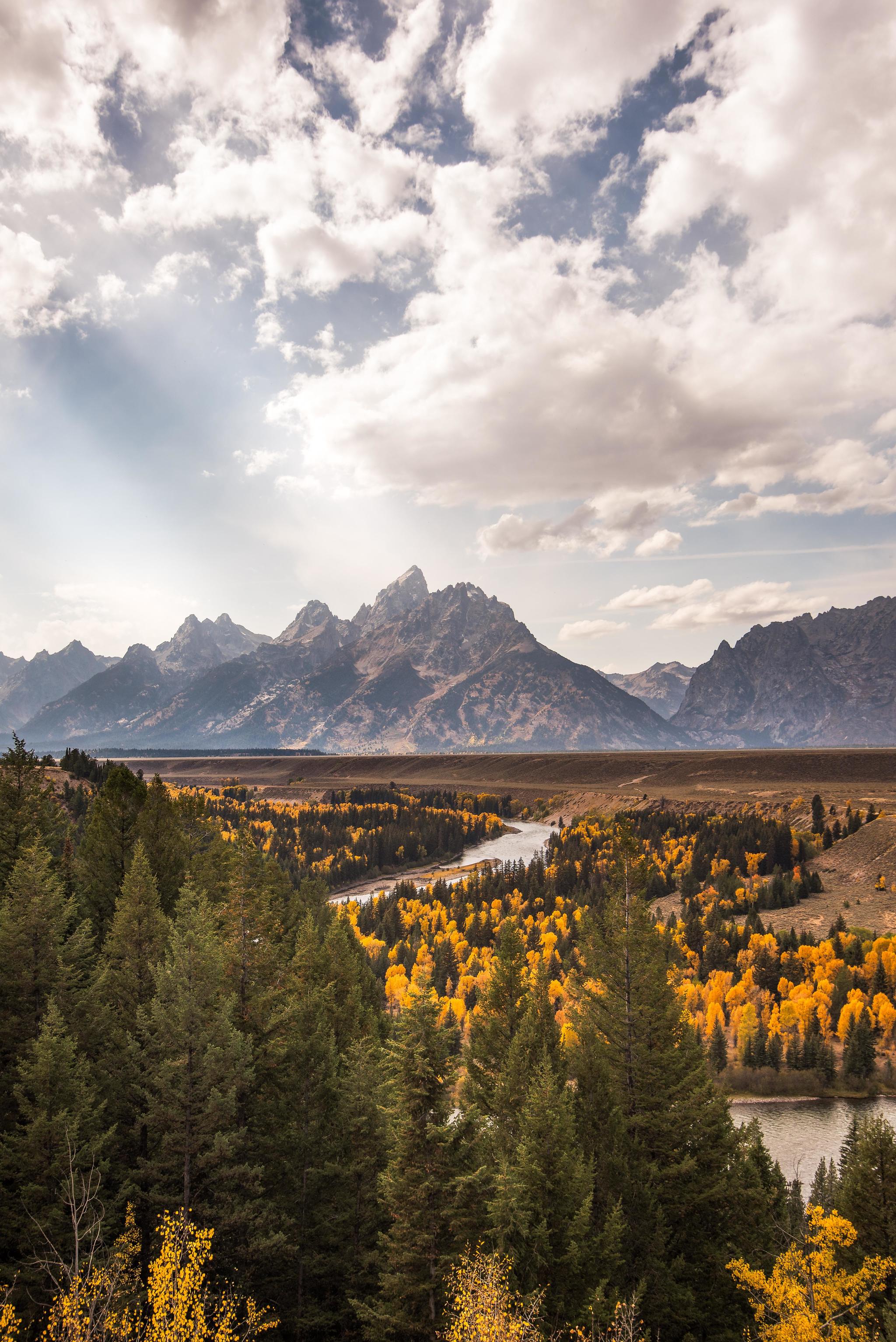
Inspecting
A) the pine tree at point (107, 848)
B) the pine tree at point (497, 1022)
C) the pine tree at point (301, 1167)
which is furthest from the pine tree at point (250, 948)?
the pine tree at point (107, 848)

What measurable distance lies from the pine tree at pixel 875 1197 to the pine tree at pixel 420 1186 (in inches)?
775

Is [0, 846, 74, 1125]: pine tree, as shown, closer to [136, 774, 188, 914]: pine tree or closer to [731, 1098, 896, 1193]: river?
[136, 774, 188, 914]: pine tree

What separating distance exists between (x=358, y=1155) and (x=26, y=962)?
1879 centimetres

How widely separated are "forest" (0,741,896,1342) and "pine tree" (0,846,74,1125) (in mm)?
122

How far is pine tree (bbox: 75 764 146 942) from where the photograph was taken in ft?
174

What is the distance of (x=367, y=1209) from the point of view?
33875 millimetres

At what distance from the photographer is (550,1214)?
2798 cm

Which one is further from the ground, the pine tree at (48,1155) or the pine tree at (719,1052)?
the pine tree at (48,1155)

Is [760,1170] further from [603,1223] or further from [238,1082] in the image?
[238,1082]

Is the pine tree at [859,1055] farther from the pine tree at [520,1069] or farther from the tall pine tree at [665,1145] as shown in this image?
the pine tree at [520,1069]

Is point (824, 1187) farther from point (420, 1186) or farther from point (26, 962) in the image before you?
point (26, 962)

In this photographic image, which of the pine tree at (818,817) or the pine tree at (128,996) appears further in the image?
the pine tree at (818,817)

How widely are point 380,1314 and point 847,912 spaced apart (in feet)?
444

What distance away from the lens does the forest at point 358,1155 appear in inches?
1009
